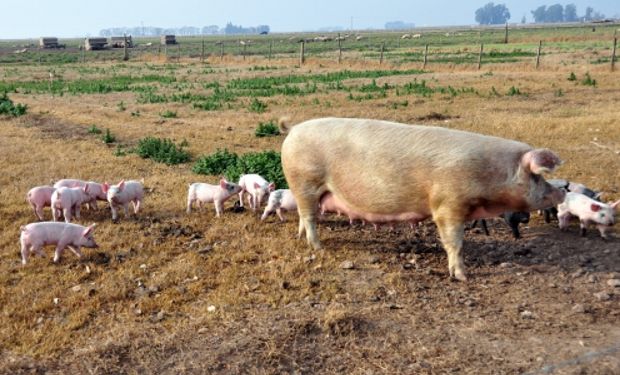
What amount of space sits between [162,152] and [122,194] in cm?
370

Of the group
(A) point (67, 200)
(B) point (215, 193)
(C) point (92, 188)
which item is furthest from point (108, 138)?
(B) point (215, 193)

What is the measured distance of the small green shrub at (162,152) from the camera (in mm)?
11367

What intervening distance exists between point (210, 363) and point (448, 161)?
291 cm

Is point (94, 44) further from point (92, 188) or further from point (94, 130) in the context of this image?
point (92, 188)

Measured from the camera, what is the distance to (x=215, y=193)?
8.16m

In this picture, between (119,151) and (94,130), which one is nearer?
(119,151)

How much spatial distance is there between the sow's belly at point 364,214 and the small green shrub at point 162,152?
16.7 feet

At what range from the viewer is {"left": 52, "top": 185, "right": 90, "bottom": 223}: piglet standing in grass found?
7617 millimetres

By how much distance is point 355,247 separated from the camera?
7.11 m

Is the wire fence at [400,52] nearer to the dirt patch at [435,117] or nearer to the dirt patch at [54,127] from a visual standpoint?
the dirt patch at [435,117]

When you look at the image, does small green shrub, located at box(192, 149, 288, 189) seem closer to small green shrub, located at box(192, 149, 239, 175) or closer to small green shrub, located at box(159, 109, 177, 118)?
small green shrub, located at box(192, 149, 239, 175)

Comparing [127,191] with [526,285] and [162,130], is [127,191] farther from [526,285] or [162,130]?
[162,130]

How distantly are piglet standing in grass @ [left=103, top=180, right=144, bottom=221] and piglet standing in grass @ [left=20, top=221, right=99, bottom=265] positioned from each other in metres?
1.23

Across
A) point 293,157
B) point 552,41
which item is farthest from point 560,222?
point 552,41
